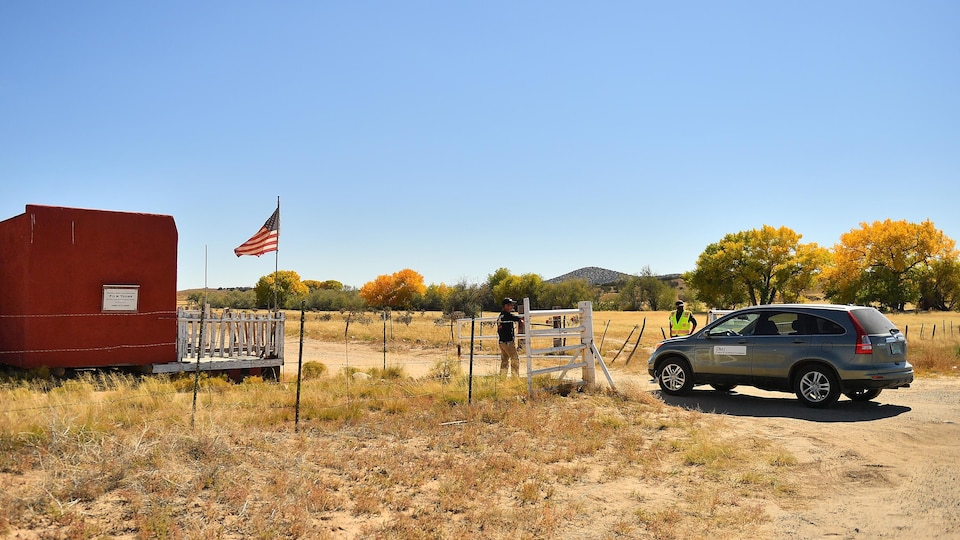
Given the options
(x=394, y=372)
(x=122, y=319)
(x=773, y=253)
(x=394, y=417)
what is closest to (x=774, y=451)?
(x=394, y=417)

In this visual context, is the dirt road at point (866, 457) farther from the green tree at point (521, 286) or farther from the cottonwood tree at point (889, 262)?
the green tree at point (521, 286)

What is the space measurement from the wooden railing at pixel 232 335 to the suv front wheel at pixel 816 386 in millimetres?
10736

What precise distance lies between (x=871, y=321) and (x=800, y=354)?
1.23 meters

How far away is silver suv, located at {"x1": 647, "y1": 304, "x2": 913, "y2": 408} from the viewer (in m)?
10.8

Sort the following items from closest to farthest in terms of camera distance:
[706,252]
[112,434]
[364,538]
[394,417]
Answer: [364,538] → [112,434] → [394,417] → [706,252]

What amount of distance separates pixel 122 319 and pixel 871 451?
13095 millimetres

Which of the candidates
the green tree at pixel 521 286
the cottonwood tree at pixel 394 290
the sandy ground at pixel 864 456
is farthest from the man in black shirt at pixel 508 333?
the cottonwood tree at pixel 394 290

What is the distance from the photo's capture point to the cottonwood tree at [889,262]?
204ft

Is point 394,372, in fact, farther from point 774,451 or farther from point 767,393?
point 774,451

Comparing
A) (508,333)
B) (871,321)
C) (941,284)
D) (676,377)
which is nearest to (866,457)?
(871,321)

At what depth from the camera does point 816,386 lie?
11.2 m

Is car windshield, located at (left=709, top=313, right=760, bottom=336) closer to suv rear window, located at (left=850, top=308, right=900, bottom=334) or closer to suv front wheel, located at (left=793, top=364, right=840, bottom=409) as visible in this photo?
suv front wheel, located at (left=793, top=364, right=840, bottom=409)

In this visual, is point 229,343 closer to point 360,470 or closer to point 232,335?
point 232,335

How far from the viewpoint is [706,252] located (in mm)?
70125
